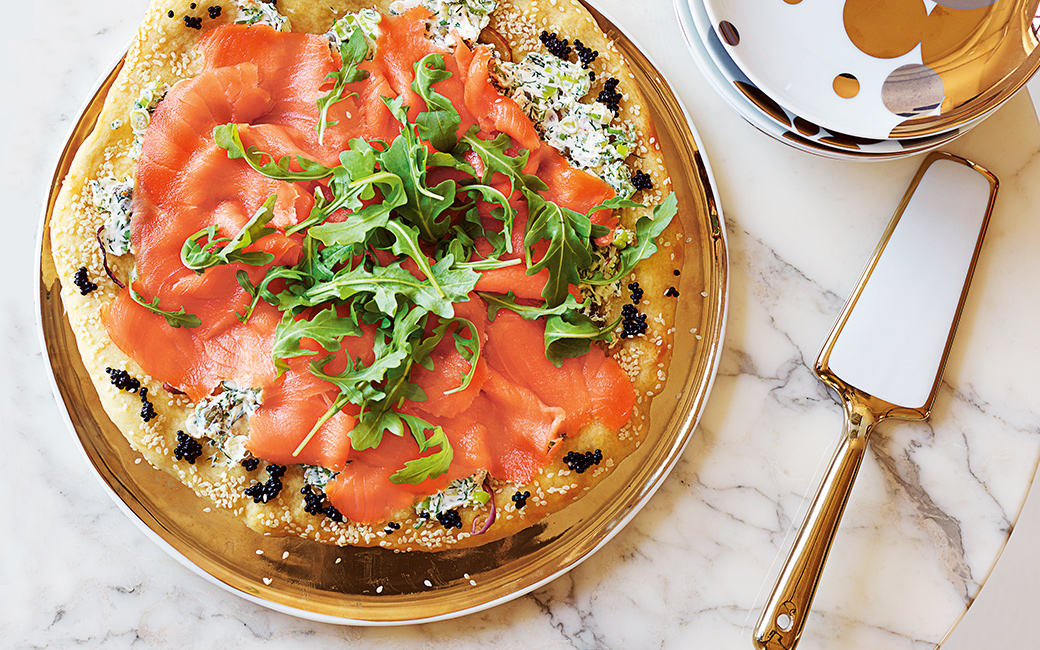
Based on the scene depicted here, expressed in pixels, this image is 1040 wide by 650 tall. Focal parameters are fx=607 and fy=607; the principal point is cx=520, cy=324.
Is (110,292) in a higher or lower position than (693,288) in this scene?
higher

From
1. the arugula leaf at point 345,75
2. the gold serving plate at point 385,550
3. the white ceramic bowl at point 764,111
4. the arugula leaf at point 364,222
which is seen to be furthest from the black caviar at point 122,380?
the white ceramic bowl at point 764,111

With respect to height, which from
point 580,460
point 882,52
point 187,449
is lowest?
point 580,460

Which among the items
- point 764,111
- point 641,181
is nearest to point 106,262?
point 641,181

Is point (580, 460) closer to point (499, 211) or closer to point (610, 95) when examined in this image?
point (499, 211)

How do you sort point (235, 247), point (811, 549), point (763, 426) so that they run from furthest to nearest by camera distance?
point (763, 426), point (811, 549), point (235, 247)

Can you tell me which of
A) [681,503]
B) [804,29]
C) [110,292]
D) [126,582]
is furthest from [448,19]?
[126,582]

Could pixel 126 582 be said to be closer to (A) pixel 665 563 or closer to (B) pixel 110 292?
(B) pixel 110 292

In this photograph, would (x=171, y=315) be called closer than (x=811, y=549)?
Yes
